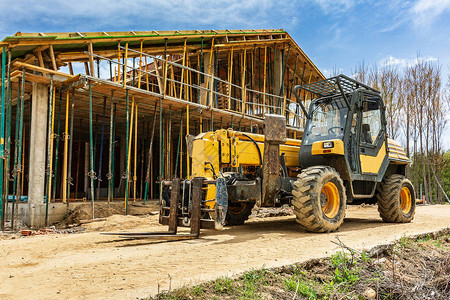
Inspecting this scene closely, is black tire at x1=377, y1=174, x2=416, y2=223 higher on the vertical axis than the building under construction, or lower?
lower

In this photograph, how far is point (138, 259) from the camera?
4824mm

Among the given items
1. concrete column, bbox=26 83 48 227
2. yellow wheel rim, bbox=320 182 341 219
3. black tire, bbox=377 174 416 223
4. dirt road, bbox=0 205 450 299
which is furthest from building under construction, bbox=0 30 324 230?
black tire, bbox=377 174 416 223

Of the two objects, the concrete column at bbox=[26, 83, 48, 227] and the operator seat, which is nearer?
the operator seat

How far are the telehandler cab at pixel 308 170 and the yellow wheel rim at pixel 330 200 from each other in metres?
0.02

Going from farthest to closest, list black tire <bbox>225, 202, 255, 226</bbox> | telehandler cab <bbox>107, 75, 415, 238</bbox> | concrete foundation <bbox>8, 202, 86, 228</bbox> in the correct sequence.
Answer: concrete foundation <bbox>8, 202, 86, 228</bbox> → black tire <bbox>225, 202, 255, 226</bbox> → telehandler cab <bbox>107, 75, 415, 238</bbox>

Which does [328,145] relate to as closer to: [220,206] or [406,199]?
[220,206]

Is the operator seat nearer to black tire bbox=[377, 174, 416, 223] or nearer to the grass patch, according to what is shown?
black tire bbox=[377, 174, 416, 223]

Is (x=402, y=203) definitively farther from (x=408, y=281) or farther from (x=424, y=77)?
(x=424, y=77)

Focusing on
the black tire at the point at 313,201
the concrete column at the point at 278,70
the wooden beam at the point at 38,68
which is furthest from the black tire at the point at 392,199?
the concrete column at the point at 278,70

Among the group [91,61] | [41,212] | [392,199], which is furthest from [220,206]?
[91,61]

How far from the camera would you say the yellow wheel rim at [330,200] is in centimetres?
760

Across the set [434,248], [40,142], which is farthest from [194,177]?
[40,142]

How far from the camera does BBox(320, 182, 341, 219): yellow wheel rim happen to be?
7.60 metres

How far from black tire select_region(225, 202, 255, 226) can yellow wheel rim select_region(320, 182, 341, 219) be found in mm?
1826
